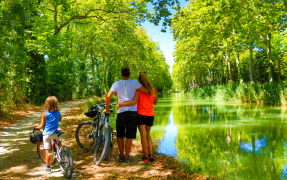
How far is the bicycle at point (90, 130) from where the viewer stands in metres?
5.37

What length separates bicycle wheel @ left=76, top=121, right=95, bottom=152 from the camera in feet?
18.4

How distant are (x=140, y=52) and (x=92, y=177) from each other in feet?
43.8

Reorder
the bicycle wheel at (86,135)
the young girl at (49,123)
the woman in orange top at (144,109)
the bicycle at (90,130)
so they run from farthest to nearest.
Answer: the bicycle wheel at (86,135) → the bicycle at (90,130) → the woman in orange top at (144,109) → the young girl at (49,123)

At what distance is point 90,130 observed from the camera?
221 inches

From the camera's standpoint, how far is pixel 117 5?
15.6 m

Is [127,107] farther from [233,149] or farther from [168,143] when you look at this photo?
[233,149]

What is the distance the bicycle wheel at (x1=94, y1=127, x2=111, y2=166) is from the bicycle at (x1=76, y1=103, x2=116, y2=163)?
64 mm

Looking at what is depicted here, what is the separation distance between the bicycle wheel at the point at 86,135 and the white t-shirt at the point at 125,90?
1280 mm

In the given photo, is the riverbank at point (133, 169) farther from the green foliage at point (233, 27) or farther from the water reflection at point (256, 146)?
the green foliage at point (233, 27)

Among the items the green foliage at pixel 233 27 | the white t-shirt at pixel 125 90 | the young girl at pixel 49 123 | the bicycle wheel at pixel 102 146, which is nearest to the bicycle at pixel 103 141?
the bicycle wheel at pixel 102 146

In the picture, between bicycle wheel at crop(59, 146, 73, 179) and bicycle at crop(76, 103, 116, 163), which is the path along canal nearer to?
bicycle at crop(76, 103, 116, 163)

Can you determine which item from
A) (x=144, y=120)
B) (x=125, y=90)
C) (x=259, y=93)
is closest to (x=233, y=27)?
(x=259, y=93)

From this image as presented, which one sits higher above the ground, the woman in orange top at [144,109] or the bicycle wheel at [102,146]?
the woman in orange top at [144,109]

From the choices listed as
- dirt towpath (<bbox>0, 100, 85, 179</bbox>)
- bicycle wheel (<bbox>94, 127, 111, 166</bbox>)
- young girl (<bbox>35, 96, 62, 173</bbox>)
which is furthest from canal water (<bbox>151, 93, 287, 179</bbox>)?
dirt towpath (<bbox>0, 100, 85, 179</bbox>)
